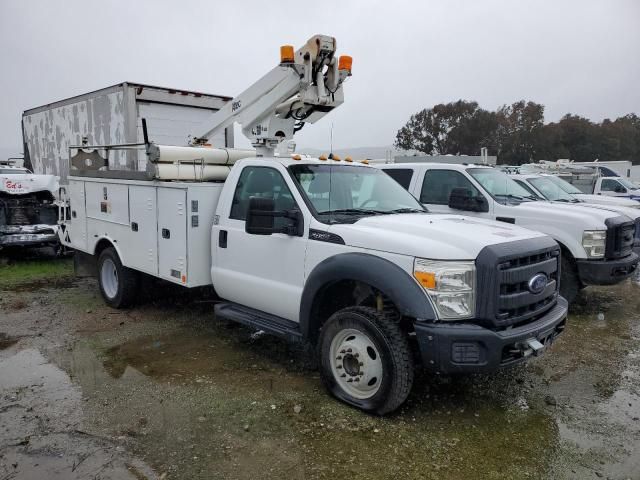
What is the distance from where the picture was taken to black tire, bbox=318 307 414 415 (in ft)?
12.3

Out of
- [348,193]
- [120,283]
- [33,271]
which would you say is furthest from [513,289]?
[33,271]

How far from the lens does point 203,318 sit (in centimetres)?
653

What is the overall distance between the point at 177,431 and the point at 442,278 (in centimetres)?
217

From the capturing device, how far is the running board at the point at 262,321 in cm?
456

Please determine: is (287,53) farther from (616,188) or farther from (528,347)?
(616,188)

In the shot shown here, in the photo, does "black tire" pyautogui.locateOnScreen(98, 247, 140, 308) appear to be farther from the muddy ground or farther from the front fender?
the front fender

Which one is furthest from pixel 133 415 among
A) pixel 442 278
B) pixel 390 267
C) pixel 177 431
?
pixel 442 278

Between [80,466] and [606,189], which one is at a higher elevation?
[606,189]

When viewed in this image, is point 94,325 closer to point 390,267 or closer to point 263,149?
point 263,149

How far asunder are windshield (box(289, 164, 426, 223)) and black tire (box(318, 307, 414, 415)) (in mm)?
872

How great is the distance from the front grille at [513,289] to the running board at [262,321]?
1.63 meters

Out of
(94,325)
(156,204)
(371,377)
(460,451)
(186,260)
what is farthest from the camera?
(94,325)

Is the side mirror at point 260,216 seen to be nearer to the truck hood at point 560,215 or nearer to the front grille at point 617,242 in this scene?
the truck hood at point 560,215

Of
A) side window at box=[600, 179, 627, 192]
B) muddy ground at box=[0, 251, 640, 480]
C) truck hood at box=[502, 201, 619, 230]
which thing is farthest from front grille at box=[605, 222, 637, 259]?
side window at box=[600, 179, 627, 192]
